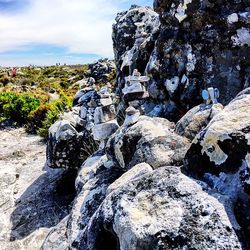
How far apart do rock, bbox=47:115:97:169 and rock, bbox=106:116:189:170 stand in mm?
3036

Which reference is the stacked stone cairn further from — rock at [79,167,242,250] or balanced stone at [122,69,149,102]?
rock at [79,167,242,250]

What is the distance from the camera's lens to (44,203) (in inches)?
297

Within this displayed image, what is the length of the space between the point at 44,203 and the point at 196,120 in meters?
4.63

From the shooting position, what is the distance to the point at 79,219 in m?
4.09

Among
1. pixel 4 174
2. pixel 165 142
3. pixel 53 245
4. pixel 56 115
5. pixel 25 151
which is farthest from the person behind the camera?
pixel 56 115

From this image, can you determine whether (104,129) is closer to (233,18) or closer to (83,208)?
(83,208)

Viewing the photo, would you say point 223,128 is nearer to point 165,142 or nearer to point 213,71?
point 165,142

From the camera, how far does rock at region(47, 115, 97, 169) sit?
25.7 ft

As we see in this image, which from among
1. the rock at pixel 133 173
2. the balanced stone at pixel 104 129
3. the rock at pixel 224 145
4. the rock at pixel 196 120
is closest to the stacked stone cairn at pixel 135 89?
the balanced stone at pixel 104 129

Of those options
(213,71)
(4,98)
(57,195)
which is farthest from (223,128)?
(4,98)

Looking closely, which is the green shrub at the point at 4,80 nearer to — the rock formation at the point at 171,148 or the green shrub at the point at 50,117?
the green shrub at the point at 50,117

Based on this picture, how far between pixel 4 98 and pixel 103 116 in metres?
13.3

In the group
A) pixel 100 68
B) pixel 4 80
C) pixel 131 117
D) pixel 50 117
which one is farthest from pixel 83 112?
pixel 4 80

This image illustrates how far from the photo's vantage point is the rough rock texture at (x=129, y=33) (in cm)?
900
